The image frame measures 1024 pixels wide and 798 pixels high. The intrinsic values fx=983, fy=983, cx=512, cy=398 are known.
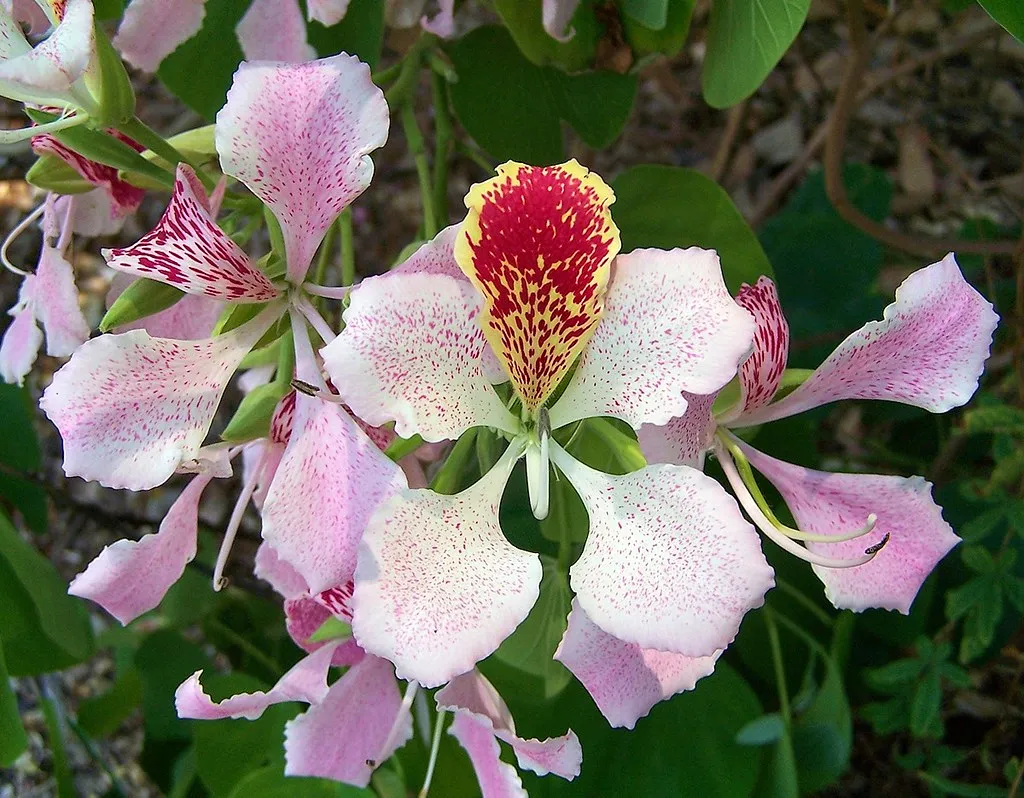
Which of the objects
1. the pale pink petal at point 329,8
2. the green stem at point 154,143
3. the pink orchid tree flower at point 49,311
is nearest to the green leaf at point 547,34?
the pale pink petal at point 329,8

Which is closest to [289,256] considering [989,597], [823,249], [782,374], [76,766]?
[782,374]

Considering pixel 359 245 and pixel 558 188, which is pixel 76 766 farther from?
pixel 558 188

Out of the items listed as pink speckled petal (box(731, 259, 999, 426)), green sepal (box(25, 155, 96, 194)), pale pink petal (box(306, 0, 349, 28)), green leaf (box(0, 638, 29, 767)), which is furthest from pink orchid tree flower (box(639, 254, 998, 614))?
green leaf (box(0, 638, 29, 767))

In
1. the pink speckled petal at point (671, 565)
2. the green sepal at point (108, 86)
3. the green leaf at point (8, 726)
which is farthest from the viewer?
the green leaf at point (8, 726)

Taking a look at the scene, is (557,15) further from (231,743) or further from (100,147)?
(231,743)

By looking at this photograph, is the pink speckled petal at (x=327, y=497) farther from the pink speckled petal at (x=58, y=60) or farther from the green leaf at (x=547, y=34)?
the green leaf at (x=547, y=34)

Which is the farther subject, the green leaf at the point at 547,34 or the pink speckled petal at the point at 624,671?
the green leaf at the point at 547,34

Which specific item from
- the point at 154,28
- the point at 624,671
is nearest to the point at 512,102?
the point at 154,28
